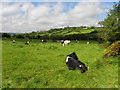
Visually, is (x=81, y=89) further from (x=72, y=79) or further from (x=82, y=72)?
(x=82, y=72)

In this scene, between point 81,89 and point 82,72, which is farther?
point 82,72

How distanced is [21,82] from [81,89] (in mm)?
4114

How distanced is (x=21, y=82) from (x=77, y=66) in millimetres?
4804

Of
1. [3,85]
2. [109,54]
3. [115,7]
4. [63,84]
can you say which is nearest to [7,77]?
[3,85]

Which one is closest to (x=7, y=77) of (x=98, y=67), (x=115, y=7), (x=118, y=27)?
(x=98, y=67)

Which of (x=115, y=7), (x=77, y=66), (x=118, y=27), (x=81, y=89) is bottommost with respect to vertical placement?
(x=81, y=89)

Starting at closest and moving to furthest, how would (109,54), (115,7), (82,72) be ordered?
(82,72) → (109,54) → (115,7)

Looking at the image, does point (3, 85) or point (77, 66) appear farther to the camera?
point (77, 66)

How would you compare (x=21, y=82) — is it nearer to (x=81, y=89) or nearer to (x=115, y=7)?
(x=81, y=89)

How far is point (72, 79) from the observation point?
7.62 meters

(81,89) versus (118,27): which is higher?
(118,27)

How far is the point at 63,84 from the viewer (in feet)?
22.9

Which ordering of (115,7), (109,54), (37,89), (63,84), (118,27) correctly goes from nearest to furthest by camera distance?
1. (37,89)
2. (63,84)
3. (109,54)
4. (118,27)
5. (115,7)

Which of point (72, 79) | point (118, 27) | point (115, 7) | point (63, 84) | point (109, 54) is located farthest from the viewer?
point (115, 7)
